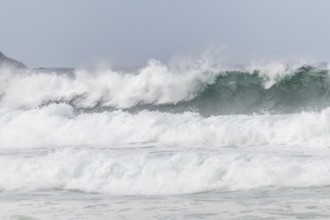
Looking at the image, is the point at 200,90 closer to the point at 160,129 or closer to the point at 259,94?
the point at 259,94

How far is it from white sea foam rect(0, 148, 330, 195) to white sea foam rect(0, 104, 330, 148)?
11.8ft

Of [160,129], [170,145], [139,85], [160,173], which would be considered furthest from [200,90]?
[160,173]

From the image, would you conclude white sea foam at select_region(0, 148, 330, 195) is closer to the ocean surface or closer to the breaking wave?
the ocean surface

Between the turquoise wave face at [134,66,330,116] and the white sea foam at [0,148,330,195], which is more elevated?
the turquoise wave face at [134,66,330,116]

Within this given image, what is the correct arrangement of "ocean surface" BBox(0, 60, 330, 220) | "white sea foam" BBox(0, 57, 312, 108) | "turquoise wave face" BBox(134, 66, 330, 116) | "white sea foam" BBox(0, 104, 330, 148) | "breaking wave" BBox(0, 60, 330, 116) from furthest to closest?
"white sea foam" BBox(0, 57, 312, 108), "breaking wave" BBox(0, 60, 330, 116), "turquoise wave face" BBox(134, 66, 330, 116), "white sea foam" BBox(0, 104, 330, 148), "ocean surface" BBox(0, 60, 330, 220)

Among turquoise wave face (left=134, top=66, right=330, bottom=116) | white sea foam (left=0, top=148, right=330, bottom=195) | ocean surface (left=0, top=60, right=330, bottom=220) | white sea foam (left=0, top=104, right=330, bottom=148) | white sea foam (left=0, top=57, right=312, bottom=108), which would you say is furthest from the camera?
white sea foam (left=0, top=57, right=312, bottom=108)

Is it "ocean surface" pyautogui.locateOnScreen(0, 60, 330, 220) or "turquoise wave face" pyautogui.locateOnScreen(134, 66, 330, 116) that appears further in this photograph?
"turquoise wave face" pyautogui.locateOnScreen(134, 66, 330, 116)

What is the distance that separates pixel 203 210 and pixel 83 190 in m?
3.51

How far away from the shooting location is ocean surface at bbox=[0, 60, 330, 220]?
36.6 feet

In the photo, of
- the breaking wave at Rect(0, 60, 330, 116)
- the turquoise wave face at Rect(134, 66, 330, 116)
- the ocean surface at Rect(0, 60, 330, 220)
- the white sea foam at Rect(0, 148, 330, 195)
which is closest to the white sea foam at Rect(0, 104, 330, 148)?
the ocean surface at Rect(0, 60, 330, 220)

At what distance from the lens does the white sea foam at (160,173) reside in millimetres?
12602

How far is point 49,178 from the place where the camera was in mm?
14039

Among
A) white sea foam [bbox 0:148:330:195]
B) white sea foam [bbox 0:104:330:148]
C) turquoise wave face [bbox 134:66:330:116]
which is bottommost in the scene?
white sea foam [bbox 0:148:330:195]

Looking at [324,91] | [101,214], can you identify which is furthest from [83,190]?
[324,91]
